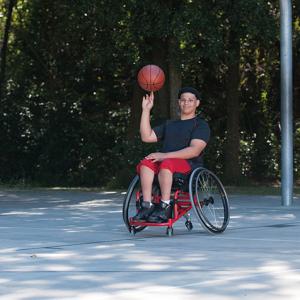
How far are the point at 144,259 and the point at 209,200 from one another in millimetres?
2501

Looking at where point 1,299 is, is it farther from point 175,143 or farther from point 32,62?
point 32,62

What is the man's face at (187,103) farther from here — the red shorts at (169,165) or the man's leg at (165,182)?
the man's leg at (165,182)

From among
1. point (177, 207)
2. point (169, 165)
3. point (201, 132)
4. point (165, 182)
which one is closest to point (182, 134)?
point (201, 132)

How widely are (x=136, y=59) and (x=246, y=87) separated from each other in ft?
22.2

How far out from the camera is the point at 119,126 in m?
28.3

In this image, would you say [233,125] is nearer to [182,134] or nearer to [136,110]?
[136,110]

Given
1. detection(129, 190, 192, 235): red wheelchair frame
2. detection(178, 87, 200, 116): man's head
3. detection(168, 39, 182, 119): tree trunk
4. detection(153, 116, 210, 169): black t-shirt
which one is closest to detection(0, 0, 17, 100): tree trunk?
detection(168, 39, 182, 119): tree trunk

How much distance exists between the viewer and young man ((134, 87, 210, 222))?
1107 cm

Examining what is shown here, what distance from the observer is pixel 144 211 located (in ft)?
36.4

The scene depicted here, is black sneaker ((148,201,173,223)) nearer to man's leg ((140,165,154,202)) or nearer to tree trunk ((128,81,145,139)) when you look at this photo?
man's leg ((140,165,154,202))

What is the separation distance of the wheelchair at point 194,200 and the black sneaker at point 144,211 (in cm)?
5

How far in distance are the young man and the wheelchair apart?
0.33ft

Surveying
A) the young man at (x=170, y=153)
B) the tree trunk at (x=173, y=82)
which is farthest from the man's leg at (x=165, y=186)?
the tree trunk at (x=173, y=82)

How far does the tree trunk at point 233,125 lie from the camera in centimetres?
2584
